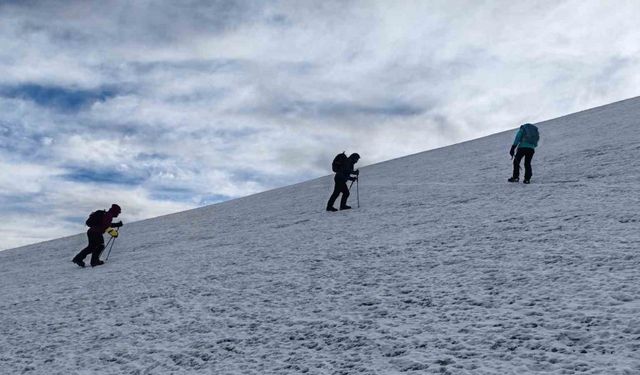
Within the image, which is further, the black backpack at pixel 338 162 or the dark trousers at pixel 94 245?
Answer: the black backpack at pixel 338 162

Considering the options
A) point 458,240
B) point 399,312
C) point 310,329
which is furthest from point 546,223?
point 310,329

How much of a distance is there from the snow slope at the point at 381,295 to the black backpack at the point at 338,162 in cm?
123

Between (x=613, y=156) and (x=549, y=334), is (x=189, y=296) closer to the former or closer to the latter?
(x=549, y=334)

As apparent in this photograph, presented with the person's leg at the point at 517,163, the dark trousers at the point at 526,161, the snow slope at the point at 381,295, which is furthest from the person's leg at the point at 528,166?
the snow slope at the point at 381,295

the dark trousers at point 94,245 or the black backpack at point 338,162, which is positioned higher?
the black backpack at point 338,162

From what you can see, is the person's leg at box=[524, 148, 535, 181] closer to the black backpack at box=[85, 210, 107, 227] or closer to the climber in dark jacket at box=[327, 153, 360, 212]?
the climber in dark jacket at box=[327, 153, 360, 212]

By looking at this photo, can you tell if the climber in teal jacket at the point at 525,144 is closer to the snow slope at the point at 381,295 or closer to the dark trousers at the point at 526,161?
the dark trousers at the point at 526,161

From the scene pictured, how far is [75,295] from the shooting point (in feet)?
26.8

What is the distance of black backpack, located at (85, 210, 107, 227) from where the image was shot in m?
11.2

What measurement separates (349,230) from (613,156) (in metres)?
6.94

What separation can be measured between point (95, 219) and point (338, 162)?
554 cm

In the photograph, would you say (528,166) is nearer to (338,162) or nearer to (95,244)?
(338,162)

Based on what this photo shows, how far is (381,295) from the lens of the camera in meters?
5.48

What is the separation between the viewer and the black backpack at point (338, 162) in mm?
12594
